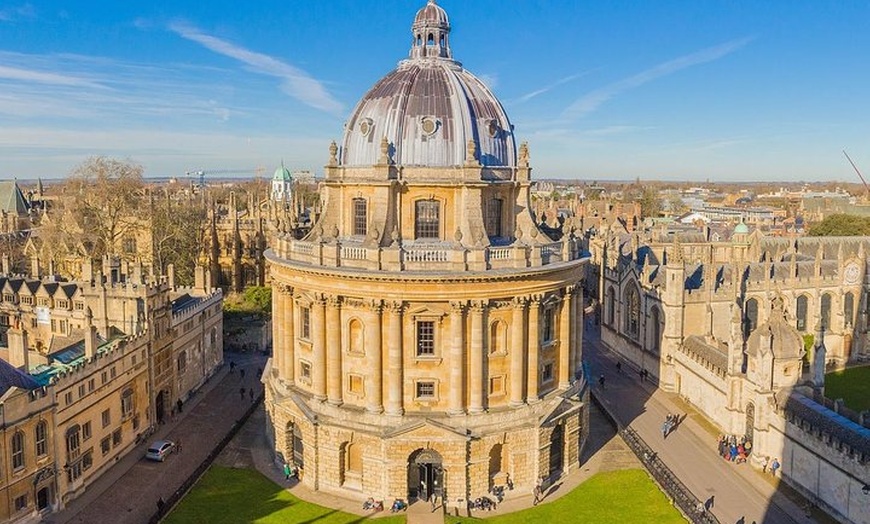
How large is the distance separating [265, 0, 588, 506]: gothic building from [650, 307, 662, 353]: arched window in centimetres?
1933

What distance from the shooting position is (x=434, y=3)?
144ft

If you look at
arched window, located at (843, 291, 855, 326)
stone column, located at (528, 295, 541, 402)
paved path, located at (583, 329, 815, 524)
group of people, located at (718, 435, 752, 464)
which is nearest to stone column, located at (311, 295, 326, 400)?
stone column, located at (528, 295, 541, 402)

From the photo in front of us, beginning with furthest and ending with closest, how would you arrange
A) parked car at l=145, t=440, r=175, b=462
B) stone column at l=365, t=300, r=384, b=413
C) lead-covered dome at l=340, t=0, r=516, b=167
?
1. parked car at l=145, t=440, r=175, b=462
2. lead-covered dome at l=340, t=0, r=516, b=167
3. stone column at l=365, t=300, r=384, b=413

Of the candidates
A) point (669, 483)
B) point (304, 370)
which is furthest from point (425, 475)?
point (669, 483)

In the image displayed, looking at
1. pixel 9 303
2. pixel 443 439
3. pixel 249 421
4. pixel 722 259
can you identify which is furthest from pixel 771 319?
pixel 9 303

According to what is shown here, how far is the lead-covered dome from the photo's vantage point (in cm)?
3972

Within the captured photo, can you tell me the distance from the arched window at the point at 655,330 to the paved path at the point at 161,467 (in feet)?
106

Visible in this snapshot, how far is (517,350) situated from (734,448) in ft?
52.9

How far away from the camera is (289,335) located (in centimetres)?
4184

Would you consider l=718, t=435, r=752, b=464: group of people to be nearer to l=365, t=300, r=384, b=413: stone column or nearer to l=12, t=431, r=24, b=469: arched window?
l=365, t=300, r=384, b=413: stone column

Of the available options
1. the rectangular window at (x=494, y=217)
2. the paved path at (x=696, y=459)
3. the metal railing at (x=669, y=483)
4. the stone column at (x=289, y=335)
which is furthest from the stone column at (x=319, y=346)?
the paved path at (x=696, y=459)

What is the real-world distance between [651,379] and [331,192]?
108 feet

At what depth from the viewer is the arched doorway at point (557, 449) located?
41.2 meters

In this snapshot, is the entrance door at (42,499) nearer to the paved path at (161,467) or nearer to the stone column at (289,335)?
the paved path at (161,467)
